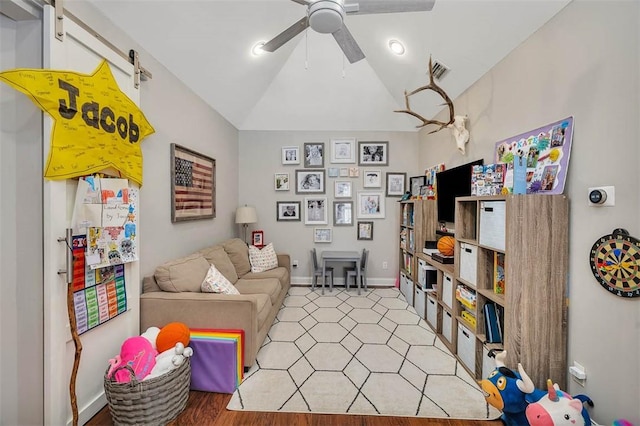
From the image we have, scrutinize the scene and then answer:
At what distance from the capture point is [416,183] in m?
3.97

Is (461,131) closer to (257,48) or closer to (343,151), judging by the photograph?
(343,151)

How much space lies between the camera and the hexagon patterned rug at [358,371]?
1691mm

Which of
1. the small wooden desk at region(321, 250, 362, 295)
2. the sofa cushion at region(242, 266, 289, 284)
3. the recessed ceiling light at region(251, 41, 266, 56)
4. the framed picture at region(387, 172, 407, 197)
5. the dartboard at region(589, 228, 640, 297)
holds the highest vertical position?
the recessed ceiling light at region(251, 41, 266, 56)

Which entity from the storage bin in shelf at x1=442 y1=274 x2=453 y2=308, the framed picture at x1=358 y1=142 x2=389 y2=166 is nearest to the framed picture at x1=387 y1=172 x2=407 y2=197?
the framed picture at x1=358 y1=142 x2=389 y2=166

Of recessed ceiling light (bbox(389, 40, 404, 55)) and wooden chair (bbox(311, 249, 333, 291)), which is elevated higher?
recessed ceiling light (bbox(389, 40, 404, 55))

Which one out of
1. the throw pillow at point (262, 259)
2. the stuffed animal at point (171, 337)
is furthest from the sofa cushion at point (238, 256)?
the stuffed animal at point (171, 337)

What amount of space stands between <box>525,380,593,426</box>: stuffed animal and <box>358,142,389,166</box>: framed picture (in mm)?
3335

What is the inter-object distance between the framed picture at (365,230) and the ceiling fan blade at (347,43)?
2.59m

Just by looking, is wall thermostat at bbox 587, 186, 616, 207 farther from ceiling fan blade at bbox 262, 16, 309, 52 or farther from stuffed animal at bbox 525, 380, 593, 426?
ceiling fan blade at bbox 262, 16, 309, 52

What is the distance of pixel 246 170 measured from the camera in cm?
424

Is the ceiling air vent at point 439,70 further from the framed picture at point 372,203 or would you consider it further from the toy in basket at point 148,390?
the toy in basket at point 148,390

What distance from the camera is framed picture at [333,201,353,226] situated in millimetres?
4188

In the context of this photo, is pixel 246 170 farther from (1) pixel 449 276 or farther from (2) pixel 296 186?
(1) pixel 449 276

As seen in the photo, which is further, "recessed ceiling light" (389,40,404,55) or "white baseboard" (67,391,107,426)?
"recessed ceiling light" (389,40,404,55)
